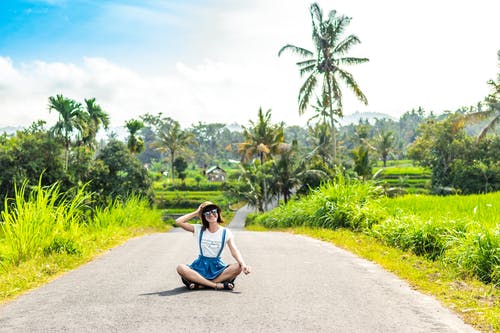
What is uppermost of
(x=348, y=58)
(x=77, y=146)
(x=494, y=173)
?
(x=348, y=58)

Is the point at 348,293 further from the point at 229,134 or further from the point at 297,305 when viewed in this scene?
the point at 229,134

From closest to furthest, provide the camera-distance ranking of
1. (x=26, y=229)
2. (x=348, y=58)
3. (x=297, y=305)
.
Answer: (x=297, y=305) < (x=26, y=229) < (x=348, y=58)

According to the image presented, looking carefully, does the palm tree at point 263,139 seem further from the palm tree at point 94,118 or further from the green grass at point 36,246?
the green grass at point 36,246

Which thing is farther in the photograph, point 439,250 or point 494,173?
point 494,173

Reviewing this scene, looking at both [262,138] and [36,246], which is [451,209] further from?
[262,138]

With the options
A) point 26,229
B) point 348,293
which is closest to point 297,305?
point 348,293

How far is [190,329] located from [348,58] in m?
33.9

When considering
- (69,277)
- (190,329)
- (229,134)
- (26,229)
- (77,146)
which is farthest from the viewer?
(229,134)

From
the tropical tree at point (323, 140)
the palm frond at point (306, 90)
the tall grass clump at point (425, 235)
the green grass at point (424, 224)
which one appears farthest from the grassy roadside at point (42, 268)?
the tropical tree at point (323, 140)

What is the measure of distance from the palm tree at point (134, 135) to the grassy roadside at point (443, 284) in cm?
4329

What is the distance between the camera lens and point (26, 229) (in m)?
10.0

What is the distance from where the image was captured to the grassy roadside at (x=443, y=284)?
6.14 m

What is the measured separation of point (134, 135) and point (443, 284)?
2055 inches

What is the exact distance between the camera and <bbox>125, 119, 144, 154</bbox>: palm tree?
5356 cm
